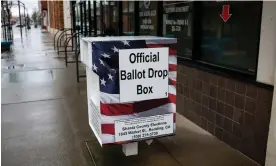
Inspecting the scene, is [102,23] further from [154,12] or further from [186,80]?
[186,80]

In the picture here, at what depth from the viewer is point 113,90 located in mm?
2773

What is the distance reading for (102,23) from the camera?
9.03 meters

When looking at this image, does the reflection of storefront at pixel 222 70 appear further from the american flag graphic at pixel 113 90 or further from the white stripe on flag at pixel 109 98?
the white stripe on flag at pixel 109 98

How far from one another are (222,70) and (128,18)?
12.1 ft

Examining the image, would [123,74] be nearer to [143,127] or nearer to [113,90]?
[113,90]

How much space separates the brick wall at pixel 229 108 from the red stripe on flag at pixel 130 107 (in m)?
0.77

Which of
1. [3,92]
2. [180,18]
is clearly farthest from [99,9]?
[180,18]

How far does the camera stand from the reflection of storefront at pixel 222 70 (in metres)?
3.00

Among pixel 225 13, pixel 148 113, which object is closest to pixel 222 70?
pixel 225 13

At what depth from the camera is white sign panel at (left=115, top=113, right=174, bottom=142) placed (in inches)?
113

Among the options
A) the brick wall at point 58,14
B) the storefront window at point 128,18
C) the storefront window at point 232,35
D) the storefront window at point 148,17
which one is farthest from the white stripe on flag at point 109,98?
the brick wall at point 58,14

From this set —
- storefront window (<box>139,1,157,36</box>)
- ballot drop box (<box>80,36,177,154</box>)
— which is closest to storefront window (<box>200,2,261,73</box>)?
ballot drop box (<box>80,36,177,154</box>)

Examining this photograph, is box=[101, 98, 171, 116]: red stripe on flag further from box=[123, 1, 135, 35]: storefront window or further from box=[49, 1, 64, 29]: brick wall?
box=[49, 1, 64, 29]: brick wall

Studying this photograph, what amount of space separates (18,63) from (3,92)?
13.1 feet
